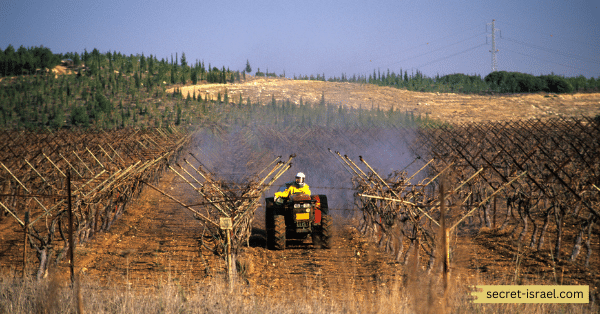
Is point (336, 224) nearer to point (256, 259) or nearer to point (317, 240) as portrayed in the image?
point (317, 240)

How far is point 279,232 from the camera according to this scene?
10648 millimetres

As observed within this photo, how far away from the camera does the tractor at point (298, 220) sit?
10.5 metres

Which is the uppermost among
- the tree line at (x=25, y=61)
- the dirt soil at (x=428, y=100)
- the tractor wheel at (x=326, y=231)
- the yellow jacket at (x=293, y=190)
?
the tree line at (x=25, y=61)

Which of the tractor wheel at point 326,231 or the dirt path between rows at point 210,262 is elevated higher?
the tractor wheel at point 326,231

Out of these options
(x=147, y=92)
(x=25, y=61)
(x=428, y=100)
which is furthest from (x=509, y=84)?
(x=25, y=61)

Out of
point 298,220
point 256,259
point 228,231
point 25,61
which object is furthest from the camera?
point 25,61

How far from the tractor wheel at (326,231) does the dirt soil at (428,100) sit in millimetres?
38693

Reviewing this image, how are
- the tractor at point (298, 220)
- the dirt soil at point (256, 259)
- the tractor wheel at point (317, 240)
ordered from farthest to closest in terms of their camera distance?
1. the tractor wheel at point (317, 240)
2. the tractor at point (298, 220)
3. the dirt soil at point (256, 259)

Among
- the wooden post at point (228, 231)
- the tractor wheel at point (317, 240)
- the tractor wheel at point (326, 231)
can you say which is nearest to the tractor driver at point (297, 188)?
the tractor wheel at point (326, 231)

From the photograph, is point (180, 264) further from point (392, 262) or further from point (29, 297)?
point (392, 262)

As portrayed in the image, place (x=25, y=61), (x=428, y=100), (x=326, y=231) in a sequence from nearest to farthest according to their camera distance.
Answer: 1. (x=326, y=231)
2. (x=428, y=100)
3. (x=25, y=61)

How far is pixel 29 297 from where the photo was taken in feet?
19.6

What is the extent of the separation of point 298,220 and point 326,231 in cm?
81

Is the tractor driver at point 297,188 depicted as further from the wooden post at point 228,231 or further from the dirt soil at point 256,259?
the wooden post at point 228,231
